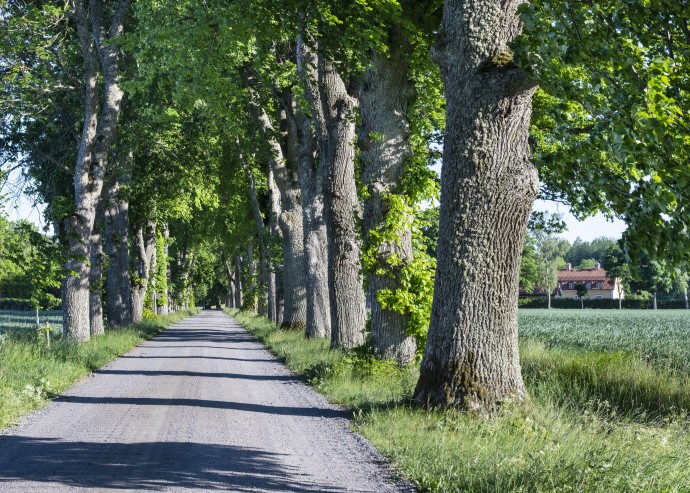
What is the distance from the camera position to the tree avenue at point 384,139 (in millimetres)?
6242

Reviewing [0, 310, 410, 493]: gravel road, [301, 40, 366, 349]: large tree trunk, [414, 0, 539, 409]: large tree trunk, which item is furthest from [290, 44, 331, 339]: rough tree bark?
[414, 0, 539, 409]: large tree trunk

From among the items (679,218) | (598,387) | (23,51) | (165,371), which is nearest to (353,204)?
(165,371)

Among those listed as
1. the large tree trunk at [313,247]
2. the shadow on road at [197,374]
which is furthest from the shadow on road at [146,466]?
the large tree trunk at [313,247]

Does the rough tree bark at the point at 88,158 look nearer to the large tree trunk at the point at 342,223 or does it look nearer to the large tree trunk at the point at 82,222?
the large tree trunk at the point at 82,222

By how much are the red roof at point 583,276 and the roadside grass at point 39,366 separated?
129 meters

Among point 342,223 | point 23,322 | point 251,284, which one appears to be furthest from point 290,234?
point 251,284

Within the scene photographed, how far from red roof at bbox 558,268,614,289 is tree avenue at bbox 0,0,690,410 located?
11628 cm

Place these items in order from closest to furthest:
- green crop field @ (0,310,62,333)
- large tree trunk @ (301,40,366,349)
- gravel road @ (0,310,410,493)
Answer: gravel road @ (0,310,410,493)
large tree trunk @ (301,40,366,349)
green crop field @ (0,310,62,333)

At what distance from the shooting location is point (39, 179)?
84.3ft

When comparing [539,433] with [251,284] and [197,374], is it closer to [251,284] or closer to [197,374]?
[197,374]

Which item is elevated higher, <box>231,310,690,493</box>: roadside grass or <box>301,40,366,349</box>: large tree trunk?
<box>301,40,366,349</box>: large tree trunk

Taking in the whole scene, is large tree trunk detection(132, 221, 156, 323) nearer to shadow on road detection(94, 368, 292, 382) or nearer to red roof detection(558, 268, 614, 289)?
shadow on road detection(94, 368, 292, 382)

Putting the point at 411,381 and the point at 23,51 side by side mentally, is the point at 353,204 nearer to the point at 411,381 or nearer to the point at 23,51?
the point at 411,381

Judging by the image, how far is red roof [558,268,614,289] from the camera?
140 m
